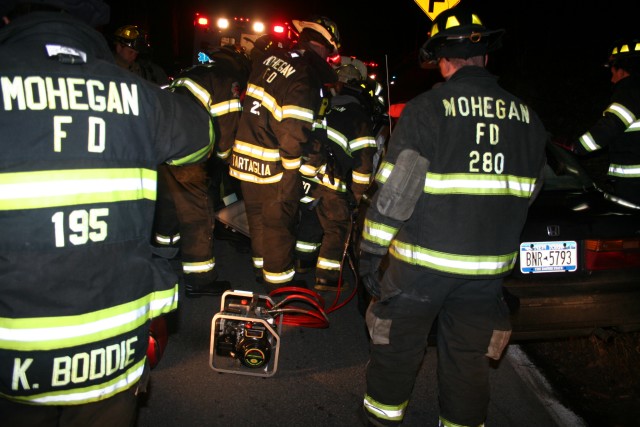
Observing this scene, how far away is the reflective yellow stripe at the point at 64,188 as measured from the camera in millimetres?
1269

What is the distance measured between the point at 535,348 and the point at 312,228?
237 centimetres

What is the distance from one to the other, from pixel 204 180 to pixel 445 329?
2.65m

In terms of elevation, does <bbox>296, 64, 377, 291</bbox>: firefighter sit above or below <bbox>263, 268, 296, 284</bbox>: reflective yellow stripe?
above

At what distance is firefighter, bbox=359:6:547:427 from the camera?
83.4 inches

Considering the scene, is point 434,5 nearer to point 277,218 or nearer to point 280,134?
point 280,134

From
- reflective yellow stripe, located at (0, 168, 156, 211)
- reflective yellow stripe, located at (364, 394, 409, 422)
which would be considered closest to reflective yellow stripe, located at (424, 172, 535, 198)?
reflective yellow stripe, located at (364, 394, 409, 422)

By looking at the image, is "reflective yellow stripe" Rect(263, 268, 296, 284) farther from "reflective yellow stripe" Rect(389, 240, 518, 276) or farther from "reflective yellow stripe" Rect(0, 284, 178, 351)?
"reflective yellow stripe" Rect(0, 284, 178, 351)

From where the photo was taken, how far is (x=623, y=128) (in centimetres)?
417

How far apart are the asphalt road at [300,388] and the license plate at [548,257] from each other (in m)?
0.86

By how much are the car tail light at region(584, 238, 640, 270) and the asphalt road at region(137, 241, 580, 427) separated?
3.01 ft

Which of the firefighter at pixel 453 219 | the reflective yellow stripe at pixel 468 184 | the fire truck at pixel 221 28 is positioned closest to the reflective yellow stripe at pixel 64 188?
the firefighter at pixel 453 219

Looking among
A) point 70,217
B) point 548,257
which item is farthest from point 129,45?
point 548,257

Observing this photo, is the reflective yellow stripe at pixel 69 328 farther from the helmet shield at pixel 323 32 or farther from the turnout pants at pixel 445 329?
the helmet shield at pixel 323 32

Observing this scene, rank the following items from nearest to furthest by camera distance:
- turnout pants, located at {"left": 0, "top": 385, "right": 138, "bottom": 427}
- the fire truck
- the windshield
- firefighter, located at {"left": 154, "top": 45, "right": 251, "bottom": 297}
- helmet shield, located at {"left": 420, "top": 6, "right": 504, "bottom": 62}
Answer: turnout pants, located at {"left": 0, "top": 385, "right": 138, "bottom": 427} → helmet shield, located at {"left": 420, "top": 6, "right": 504, "bottom": 62} → the windshield → firefighter, located at {"left": 154, "top": 45, "right": 251, "bottom": 297} → the fire truck
